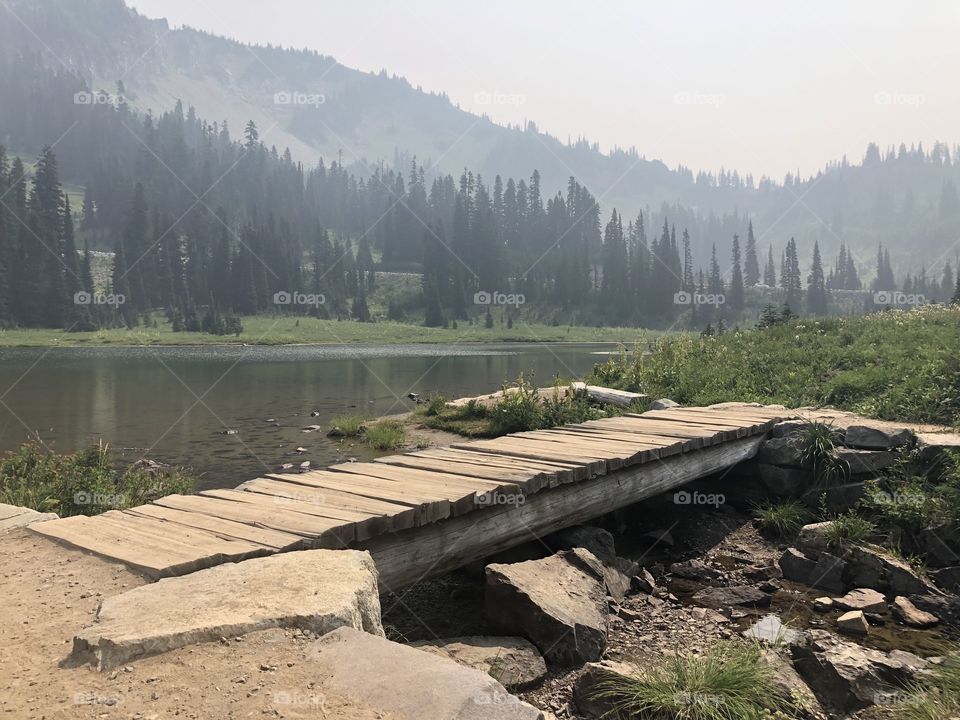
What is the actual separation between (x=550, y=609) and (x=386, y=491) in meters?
1.90

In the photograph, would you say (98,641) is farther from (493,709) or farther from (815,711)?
(815,711)

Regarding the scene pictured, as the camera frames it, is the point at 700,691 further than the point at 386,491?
No

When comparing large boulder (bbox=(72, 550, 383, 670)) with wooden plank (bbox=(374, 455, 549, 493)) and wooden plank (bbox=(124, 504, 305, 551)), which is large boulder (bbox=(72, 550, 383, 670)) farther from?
wooden plank (bbox=(374, 455, 549, 493))

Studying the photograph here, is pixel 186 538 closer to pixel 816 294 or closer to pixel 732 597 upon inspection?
pixel 732 597

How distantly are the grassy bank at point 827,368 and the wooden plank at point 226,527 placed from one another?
10657 mm

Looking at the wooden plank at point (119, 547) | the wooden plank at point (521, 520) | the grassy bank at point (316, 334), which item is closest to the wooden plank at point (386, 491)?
the wooden plank at point (521, 520)

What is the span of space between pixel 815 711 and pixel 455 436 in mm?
13313

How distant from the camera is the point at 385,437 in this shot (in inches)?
710

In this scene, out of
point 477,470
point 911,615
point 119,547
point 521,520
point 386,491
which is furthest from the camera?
point 477,470

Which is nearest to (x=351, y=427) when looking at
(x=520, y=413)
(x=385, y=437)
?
(x=385, y=437)

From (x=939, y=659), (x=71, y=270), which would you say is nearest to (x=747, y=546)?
(x=939, y=659)

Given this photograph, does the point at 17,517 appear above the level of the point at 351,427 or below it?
above

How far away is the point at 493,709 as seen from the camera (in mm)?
2949

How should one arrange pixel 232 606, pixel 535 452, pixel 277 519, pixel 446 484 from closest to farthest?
pixel 232 606
pixel 277 519
pixel 446 484
pixel 535 452
